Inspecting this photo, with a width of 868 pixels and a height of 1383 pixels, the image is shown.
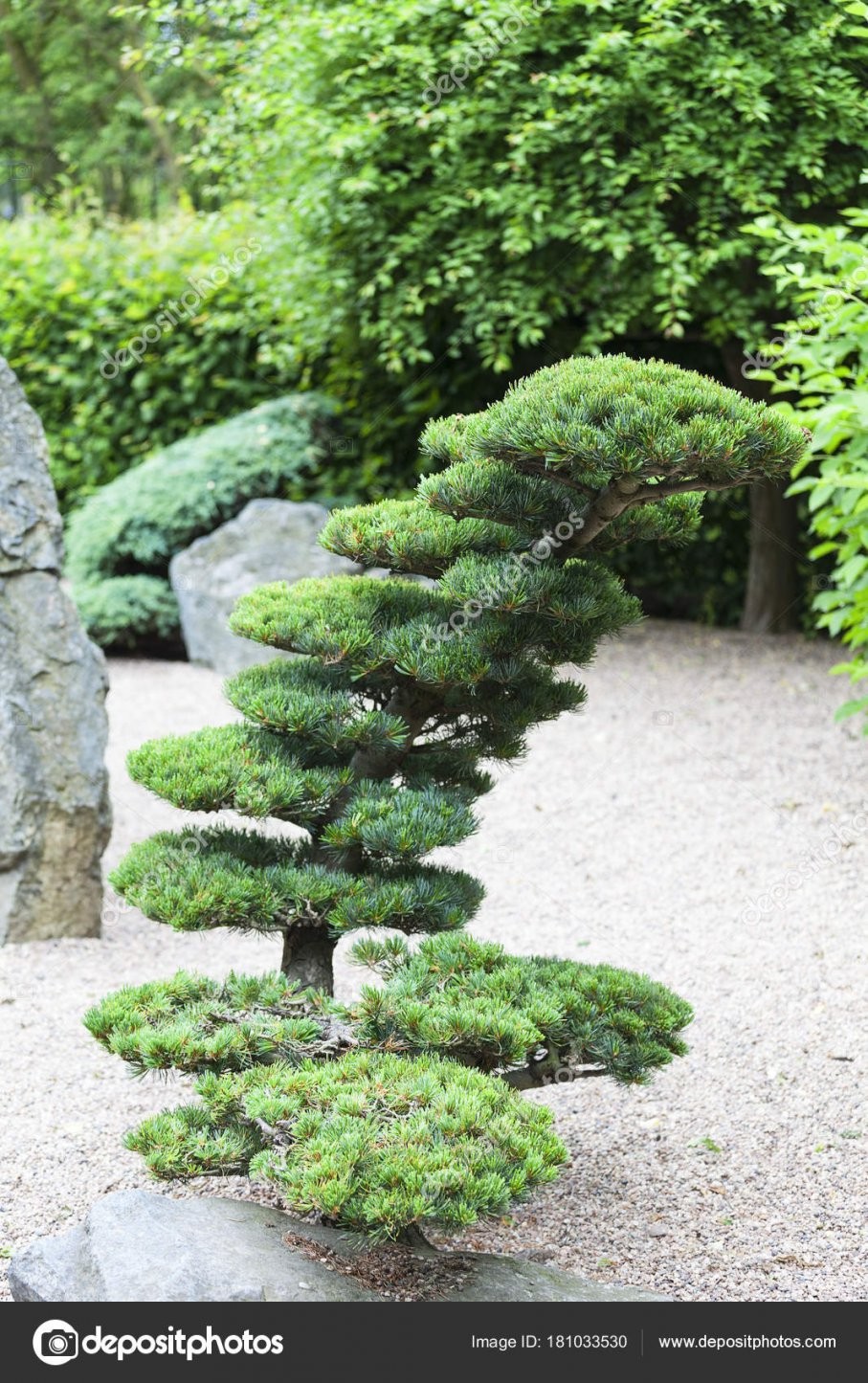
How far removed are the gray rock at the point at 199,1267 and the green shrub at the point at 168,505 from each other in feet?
20.1

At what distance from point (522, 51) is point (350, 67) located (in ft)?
3.70

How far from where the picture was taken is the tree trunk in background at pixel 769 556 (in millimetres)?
8655

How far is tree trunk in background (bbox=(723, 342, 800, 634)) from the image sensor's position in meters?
8.66

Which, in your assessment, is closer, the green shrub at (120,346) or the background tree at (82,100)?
the green shrub at (120,346)

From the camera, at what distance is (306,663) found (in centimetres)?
327

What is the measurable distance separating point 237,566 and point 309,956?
16.8 ft

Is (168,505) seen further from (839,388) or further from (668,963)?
(668,963)

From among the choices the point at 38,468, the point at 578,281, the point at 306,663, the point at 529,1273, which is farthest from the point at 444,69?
the point at 529,1273

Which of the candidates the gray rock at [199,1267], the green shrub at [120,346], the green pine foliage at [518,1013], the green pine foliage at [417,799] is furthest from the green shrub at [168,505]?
the gray rock at [199,1267]

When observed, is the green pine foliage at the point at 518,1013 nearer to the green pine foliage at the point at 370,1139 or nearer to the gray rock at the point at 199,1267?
the green pine foliage at the point at 370,1139

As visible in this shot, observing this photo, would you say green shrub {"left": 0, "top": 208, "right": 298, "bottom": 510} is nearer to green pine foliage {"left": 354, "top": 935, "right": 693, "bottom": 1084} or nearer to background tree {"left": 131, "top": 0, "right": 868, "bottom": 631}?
background tree {"left": 131, "top": 0, "right": 868, "bottom": 631}

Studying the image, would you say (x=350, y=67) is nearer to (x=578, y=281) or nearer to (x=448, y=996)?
(x=578, y=281)

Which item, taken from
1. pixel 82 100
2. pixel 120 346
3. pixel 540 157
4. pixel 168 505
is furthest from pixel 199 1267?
pixel 82 100
